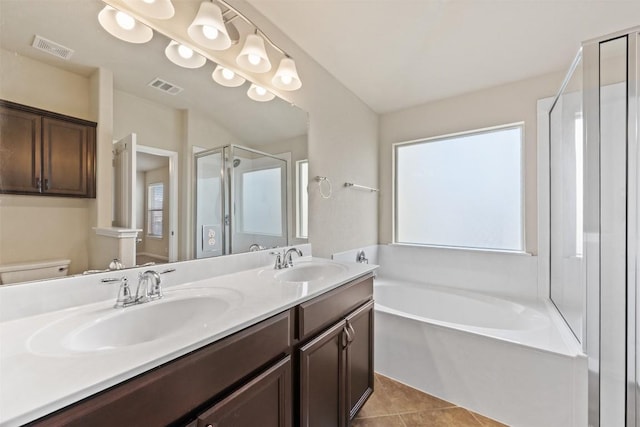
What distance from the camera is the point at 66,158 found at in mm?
912

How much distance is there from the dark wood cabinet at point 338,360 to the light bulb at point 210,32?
52.4 inches

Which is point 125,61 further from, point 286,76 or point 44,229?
point 286,76

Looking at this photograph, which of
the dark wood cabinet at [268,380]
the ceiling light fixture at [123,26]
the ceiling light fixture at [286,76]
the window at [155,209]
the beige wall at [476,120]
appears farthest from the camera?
the beige wall at [476,120]

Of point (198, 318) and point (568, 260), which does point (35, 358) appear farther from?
point (568, 260)

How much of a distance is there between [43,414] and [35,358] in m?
0.20

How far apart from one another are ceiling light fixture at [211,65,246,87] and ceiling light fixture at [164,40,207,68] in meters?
0.09

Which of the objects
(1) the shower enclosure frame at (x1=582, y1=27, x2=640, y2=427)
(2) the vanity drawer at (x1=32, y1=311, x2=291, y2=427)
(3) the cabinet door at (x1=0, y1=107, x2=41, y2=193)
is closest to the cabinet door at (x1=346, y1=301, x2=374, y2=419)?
(2) the vanity drawer at (x1=32, y1=311, x2=291, y2=427)

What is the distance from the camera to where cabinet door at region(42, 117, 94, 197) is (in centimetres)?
87

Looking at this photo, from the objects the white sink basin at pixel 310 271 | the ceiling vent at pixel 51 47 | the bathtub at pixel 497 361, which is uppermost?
the ceiling vent at pixel 51 47

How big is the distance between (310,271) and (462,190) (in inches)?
72.0

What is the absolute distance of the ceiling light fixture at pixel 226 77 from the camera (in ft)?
4.59

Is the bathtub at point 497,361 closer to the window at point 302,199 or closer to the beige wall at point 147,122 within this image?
the window at point 302,199

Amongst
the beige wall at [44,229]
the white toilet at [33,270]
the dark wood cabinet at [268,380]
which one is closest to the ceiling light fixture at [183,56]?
the beige wall at [44,229]

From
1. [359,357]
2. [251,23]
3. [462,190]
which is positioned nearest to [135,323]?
[359,357]
